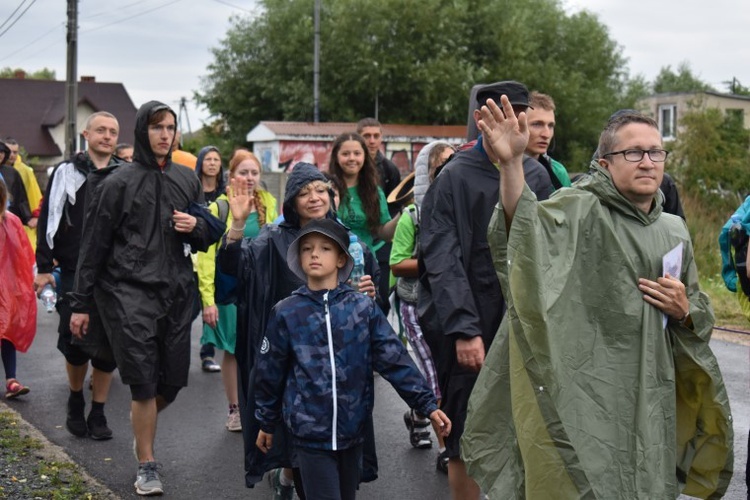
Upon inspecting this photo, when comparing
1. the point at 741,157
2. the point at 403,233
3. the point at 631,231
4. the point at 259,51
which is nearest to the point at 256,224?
the point at 403,233

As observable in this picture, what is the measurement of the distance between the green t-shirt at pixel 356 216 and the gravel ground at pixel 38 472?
2505mm

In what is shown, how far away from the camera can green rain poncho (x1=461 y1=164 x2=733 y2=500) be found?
3797 mm

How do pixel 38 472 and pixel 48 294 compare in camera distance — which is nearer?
pixel 38 472

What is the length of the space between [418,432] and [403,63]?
1518 inches

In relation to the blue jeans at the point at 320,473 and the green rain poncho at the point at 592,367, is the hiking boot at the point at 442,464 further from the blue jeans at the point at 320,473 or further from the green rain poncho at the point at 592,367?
the green rain poncho at the point at 592,367

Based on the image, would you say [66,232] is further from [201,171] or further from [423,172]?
[423,172]

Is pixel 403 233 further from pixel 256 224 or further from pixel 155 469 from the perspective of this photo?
pixel 155 469

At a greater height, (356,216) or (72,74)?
(72,74)

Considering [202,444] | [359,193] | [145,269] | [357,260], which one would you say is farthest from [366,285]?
[359,193]

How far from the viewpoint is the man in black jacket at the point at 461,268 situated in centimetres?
475

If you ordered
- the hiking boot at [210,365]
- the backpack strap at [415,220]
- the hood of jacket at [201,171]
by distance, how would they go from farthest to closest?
the hiking boot at [210,365], the hood of jacket at [201,171], the backpack strap at [415,220]

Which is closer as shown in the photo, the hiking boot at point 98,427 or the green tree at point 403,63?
the hiking boot at point 98,427

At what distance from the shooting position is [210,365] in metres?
10.2

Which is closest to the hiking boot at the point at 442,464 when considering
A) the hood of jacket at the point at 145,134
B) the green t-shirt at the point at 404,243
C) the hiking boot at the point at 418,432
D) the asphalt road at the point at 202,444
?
the asphalt road at the point at 202,444
